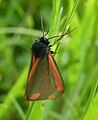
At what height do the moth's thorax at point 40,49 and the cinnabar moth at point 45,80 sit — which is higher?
the moth's thorax at point 40,49

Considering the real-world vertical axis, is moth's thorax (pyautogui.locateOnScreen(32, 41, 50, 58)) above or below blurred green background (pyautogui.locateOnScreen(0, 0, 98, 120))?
above

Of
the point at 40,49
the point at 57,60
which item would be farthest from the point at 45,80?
the point at 57,60

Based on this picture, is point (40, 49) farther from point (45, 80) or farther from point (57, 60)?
point (57, 60)

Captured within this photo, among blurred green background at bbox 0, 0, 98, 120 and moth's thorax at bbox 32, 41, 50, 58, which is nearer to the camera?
moth's thorax at bbox 32, 41, 50, 58

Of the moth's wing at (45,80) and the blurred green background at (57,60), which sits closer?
the moth's wing at (45,80)

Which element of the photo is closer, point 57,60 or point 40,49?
point 40,49
